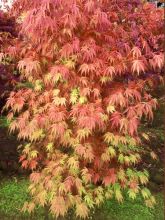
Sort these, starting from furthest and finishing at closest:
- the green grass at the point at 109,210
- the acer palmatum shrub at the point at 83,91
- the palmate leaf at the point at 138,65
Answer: the green grass at the point at 109,210 < the acer palmatum shrub at the point at 83,91 < the palmate leaf at the point at 138,65

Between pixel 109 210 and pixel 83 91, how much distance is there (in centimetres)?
194

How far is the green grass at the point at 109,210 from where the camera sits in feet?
17.1

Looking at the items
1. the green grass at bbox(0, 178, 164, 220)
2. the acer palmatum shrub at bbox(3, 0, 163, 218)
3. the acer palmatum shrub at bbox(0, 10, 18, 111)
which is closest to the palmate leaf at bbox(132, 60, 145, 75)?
the acer palmatum shrub at bbox(3, 0, 163, 218)

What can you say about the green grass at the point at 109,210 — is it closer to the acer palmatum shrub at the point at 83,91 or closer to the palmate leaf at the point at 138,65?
the acer palmatum shrub at the point at 83,91

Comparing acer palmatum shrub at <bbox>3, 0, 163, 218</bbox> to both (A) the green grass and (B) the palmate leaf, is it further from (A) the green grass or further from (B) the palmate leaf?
(A) the green grass

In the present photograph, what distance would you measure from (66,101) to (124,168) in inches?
57.1

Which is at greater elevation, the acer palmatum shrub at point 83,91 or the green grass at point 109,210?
the acer palmatum shrub at point 83,91

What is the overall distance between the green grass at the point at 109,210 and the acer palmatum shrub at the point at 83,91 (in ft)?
1.05

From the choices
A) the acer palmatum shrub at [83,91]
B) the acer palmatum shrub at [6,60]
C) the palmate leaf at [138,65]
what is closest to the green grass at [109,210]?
the acer palmatum shrub at [83,91]

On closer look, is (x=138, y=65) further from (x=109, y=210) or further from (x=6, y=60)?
(x=6, y=60)

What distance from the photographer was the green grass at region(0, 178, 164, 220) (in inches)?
205

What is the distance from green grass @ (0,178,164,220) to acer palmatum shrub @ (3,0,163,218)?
321 mm

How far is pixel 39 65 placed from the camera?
4.48 meters

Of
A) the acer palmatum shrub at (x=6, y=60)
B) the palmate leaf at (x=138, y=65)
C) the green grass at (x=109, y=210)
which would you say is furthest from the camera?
the acer palmatum shrub at (x=6, y=60)
